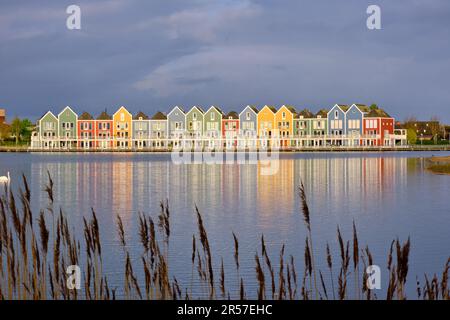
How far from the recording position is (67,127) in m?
128

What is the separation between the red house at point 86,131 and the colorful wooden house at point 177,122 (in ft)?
49.3

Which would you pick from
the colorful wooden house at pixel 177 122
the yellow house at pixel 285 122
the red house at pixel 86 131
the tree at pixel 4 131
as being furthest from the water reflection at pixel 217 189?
the tree at pixel 4 131

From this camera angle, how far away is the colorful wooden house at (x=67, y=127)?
126 meters

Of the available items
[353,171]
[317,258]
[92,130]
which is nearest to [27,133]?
[92,130]

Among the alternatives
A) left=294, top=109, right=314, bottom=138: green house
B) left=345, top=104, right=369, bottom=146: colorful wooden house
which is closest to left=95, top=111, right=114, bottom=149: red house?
left=294, top=109, right=314, bottom=138: green house

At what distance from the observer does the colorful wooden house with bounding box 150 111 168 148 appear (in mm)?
128000

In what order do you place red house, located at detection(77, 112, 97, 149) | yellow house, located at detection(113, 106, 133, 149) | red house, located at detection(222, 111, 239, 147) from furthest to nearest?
red house, located at detection(77, 112, 97, 149), yellow house, located at detection(113, 106, 133, 149), red house, located at detection(222, 111, 239, 147)

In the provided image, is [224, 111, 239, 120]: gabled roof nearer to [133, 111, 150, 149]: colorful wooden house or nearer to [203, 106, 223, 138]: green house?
[203, 106, 223, 138]: green house

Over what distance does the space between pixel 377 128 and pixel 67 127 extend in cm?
5865

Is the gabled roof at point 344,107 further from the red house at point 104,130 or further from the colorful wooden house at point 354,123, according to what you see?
the red house at point 104,130

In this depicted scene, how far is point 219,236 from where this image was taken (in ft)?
75.5

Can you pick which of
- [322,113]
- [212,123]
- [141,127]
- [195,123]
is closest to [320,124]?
[322,113]

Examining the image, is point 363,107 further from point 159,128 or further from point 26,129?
point 26,129

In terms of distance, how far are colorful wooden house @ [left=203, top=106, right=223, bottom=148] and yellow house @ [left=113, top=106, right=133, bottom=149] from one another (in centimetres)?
1523
